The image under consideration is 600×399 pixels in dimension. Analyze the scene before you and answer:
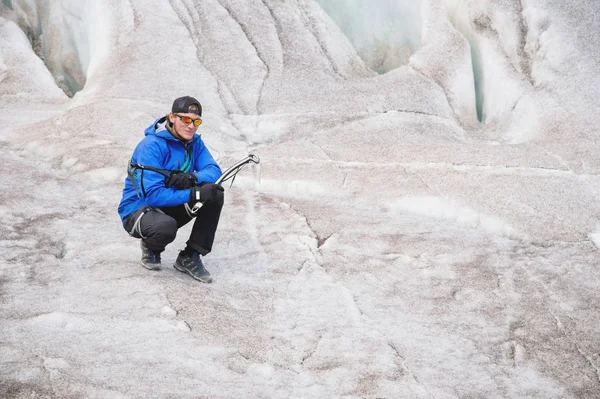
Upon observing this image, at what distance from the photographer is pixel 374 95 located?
1002 cm

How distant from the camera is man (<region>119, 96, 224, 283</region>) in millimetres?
4730

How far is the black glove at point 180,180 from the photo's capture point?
15.6 feet

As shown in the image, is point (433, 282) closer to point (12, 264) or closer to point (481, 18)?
point (12, 264)

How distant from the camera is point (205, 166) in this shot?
5.10m

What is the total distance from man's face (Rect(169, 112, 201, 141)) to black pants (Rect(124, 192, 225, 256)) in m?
0.50

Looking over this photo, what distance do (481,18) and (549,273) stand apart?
681 cm

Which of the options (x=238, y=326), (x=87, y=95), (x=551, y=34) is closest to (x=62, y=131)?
(x=87, y=95)

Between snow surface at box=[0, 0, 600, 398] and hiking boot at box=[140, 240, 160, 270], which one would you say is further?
hiking boot at box=[140, 240, 160, 270]

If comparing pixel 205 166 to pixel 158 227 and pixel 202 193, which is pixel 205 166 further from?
pixel 158 227

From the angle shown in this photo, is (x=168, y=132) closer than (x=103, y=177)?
Yes

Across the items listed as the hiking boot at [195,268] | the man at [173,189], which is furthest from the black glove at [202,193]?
the hiking boot at [195,268]

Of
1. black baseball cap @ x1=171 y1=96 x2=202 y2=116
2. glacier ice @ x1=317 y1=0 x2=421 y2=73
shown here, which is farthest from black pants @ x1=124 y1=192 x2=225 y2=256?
glacier ice @ x1=317 y1=0 x2=421 y2=73

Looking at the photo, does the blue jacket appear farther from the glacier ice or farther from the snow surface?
the glacier ice

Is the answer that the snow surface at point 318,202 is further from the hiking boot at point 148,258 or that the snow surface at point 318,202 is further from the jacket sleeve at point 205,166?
the jacket sleeve at point 205,166
